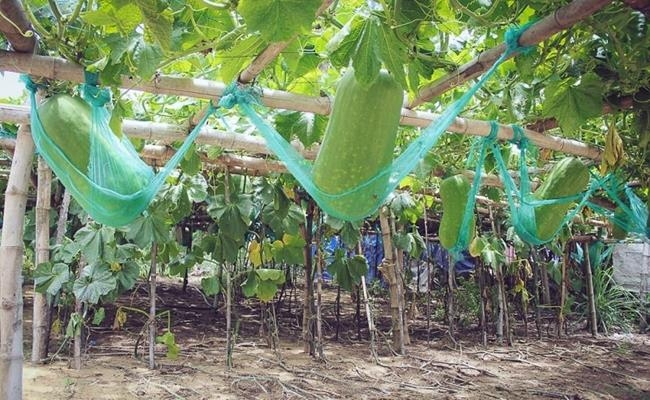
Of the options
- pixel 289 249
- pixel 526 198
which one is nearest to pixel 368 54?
pixel 526 198

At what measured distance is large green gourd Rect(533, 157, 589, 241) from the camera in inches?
113

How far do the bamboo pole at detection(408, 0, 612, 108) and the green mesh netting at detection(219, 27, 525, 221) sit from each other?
0.05 meters

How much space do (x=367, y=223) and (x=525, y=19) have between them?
518cm

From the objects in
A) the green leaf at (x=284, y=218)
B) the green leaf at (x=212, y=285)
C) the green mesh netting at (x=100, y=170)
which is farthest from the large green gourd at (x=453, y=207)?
the green leaf at (x=212, y=285)

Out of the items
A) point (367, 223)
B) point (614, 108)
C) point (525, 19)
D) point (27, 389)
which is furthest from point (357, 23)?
point (367, 223)

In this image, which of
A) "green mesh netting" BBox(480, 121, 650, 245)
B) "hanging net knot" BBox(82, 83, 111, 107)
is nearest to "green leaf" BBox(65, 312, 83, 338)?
"hanging net knot" BBox(82, 83, 111, 107)

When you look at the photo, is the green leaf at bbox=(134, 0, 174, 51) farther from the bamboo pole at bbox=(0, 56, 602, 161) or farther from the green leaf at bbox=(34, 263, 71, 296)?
the green leaf at bbox=(34, 263, 71, 296)

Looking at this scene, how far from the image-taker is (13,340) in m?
2.39

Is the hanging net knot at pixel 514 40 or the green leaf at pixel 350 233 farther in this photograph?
the green leaf at pixel 350 233

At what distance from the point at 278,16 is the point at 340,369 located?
159 inches

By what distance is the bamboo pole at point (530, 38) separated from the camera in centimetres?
140

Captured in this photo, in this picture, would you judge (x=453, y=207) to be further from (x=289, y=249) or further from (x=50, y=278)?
(x=50, y=278)

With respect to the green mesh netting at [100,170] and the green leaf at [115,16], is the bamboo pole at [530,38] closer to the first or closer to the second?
the green mesh netting at [100,170]

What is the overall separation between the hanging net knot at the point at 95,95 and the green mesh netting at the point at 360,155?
1.21ft
